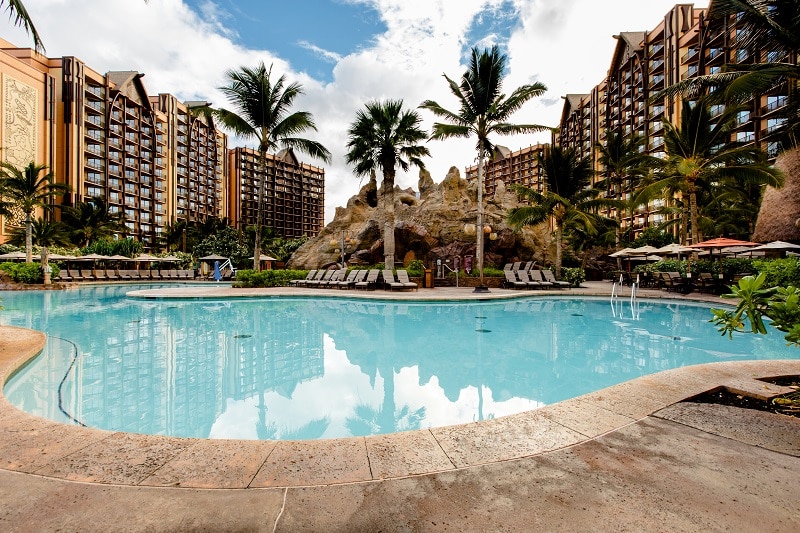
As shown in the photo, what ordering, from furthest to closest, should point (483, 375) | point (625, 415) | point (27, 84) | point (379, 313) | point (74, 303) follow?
point (27, 84) → point (74, 303) → point (379, 313) → point (483, 375) → point (625, 415)

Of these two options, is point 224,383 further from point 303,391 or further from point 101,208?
point 101,208

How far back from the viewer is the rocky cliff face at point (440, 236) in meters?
22.5

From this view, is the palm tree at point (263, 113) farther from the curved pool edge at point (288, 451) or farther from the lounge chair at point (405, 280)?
the curved pool edge at point (288, 451)

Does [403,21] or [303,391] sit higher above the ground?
[403,21]

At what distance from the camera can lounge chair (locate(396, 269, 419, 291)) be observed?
51.7 ft

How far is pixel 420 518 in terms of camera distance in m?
1.63

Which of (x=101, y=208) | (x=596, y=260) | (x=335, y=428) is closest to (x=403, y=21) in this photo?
(x=335, y=428)

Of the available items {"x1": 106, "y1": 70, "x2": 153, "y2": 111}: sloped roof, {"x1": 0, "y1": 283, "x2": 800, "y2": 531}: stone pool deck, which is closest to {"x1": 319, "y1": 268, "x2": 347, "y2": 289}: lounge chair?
{"x1": 0, "y1": 283, "x2": 800, "y2": 531}: stone pool deck

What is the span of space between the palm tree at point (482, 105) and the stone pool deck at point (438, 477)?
14.4m

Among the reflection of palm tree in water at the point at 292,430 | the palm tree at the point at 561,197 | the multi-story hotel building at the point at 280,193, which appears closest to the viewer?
the reflection of palm tree in water at the point at 292,430

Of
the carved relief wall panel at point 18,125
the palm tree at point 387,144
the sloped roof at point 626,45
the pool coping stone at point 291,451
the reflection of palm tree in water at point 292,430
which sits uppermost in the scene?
the sloped roof at point 626,45

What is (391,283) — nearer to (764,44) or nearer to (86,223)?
(764,44)

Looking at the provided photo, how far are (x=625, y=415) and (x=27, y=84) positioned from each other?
5413 cm

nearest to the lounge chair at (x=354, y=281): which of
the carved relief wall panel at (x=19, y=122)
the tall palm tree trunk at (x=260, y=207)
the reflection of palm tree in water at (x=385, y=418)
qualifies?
the tall palm tree trunk at (x=260, y=207)
